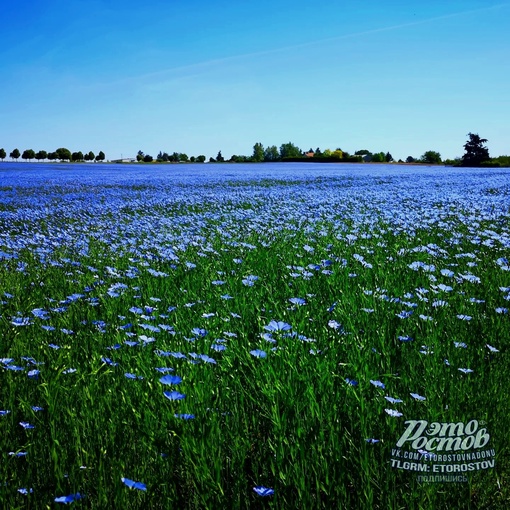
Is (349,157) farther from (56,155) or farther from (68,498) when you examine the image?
(68,498)

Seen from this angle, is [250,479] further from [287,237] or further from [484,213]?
[484,213]

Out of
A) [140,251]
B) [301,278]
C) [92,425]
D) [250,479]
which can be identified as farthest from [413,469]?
[140,251]

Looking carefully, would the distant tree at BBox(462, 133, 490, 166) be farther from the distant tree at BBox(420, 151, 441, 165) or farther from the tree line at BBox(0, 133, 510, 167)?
the distant tree at BBox(420, 151, 441, 165)

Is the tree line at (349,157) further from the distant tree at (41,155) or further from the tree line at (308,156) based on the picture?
the distant tree at (41,155)

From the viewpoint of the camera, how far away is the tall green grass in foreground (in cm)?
182

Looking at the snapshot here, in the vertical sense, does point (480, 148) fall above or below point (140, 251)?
above

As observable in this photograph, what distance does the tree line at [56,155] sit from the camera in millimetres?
89438

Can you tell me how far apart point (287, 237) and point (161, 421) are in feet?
16.8

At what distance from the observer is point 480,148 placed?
183ft
